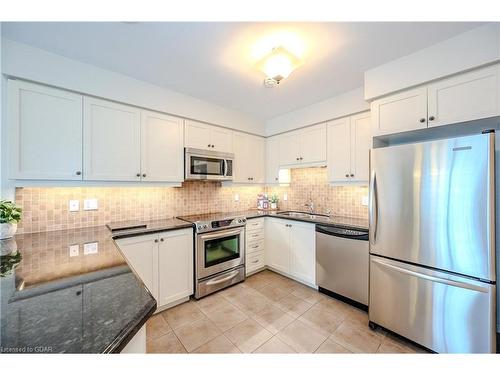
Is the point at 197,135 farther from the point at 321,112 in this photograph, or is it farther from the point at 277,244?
the point at 277,244

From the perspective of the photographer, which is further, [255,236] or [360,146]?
[255,236]

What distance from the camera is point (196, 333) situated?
1.78 meters

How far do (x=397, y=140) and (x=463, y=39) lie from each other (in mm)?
893

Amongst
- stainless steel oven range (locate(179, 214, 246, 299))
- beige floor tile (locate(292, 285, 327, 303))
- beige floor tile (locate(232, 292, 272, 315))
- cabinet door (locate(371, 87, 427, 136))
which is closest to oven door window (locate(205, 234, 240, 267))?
stainless steel oven range (locate(179, 214, 246, 299))

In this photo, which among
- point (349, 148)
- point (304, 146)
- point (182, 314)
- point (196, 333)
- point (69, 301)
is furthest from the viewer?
point (304, 146)

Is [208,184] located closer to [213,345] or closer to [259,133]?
[259,133]

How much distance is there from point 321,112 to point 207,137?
5.12 ft

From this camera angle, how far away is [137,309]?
66 centimetres

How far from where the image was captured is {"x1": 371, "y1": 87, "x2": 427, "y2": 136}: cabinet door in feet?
5.57

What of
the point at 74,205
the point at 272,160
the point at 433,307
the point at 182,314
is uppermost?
the point at 272,160

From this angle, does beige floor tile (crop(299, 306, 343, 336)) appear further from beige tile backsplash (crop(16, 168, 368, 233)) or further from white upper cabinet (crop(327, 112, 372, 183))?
white upper cabinet (crop(327, 112, 372, 183))

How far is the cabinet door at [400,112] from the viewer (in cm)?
170

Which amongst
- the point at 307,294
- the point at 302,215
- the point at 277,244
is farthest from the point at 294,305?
the point at 302,215
